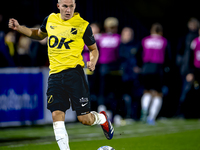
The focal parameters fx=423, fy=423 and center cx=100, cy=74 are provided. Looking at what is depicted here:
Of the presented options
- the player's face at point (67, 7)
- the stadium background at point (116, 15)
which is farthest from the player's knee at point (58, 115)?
the stadium background at point (116, 15)

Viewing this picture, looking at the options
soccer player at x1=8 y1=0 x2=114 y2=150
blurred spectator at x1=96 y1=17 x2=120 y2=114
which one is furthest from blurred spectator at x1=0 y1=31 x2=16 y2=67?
soccer player at x1=8 y1=0 x2=114 y2=150

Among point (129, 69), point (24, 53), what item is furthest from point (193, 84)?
point (24, 53)

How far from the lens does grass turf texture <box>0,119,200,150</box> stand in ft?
22.2

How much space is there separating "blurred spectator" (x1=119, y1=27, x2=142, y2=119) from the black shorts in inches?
206

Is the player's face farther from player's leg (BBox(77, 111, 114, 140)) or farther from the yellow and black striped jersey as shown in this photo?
player's leg (BBox(77, 111, 114, 140))

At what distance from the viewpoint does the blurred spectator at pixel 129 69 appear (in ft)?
34.8

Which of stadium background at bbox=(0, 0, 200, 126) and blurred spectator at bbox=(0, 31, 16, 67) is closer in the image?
blurred spectator at bbox=(0, 31, 16, 67)

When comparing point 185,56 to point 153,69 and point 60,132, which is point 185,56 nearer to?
point 153,69

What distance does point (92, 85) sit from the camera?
10.8 meters

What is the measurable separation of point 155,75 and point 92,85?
1.63 meters

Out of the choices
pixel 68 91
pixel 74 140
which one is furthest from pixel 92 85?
pixel 68 91

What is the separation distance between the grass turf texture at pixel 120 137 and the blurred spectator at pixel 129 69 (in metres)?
1.00

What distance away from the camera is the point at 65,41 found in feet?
17.5

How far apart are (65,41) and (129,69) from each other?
5.83 meters
